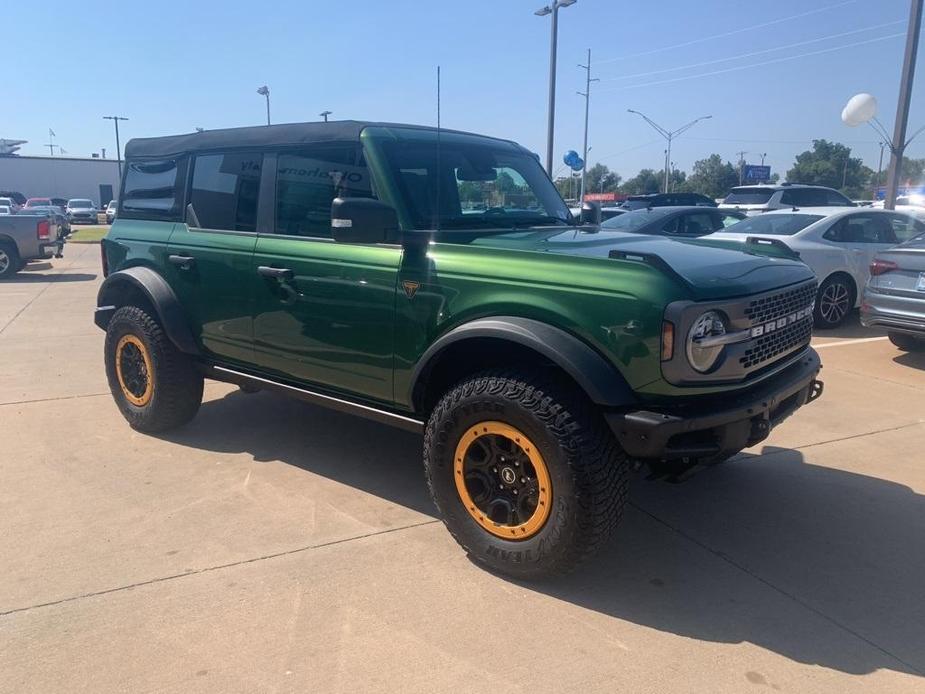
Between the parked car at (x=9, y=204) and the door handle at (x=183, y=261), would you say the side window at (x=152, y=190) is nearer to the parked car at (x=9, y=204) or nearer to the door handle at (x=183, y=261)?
the door handle at (x=183, y=261)

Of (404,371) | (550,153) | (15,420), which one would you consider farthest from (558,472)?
(550,153)

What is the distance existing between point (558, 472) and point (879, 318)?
234 inches

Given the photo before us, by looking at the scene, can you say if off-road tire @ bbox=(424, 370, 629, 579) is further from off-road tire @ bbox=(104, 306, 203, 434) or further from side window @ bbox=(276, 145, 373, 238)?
off-road tire @ bbox=(104, 306, 203, 434)

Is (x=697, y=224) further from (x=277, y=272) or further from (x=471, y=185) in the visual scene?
(x=277, y=272)

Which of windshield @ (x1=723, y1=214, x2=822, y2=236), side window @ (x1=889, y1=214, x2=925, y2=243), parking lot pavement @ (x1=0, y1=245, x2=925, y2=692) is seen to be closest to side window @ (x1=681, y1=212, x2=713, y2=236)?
windshield @ (x1=723, y1=214, x2=822, y2=236)

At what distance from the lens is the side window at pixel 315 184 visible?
394 cm

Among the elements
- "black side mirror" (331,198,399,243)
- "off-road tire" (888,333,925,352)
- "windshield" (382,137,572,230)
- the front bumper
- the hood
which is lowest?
"off-road tire" (888,333,925,352)

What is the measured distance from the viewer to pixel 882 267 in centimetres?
754

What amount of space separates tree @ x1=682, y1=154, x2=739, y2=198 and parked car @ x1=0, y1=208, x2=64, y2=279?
65461mm

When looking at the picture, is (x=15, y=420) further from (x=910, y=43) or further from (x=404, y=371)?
(x=910, y=43)

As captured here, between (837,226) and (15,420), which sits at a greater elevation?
(837,226)

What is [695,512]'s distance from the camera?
4.03 metres

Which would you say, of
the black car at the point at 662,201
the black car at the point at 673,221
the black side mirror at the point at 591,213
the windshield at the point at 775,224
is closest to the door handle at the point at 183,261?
the black side mirror at the point at 591,213

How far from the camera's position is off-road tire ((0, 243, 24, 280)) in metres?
15.5
